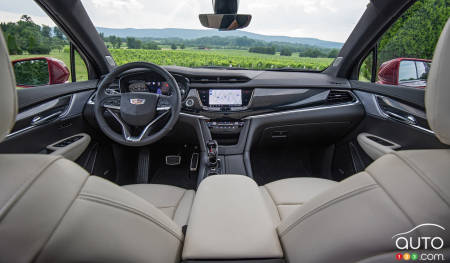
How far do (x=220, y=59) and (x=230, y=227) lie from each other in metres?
2.29

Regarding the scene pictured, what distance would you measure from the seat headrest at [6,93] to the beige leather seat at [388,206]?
783mm

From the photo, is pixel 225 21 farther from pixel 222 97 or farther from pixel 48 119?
pixel 48 119

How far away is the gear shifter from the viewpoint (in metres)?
2.75

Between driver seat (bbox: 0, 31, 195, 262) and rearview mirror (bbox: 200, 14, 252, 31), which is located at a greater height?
rearview mirror (bbox: 200, 14, 252, 31)

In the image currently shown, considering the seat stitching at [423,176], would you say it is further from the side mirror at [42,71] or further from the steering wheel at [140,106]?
the side mirror at [42,71]

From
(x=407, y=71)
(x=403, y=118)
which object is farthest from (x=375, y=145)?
(x=407, y=71)

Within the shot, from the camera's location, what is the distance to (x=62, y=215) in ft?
2.07

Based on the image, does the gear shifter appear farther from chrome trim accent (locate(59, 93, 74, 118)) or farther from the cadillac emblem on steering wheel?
chrome trim accent (locate(59, 93, 74, 118))

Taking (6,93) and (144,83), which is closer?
(6,93)

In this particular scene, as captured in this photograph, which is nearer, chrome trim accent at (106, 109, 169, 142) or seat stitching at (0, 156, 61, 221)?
seat stitching at (0, 156, 61, 221)

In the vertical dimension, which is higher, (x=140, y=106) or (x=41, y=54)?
Answer: (x=41, y=54)

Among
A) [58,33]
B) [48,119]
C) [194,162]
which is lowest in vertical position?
[194,162]

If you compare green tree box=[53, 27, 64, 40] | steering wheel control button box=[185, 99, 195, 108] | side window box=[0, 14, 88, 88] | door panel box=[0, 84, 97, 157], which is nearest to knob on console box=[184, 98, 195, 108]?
steering wheel control button box=[185, 99, 195, 108]

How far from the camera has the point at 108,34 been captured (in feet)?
9.28
